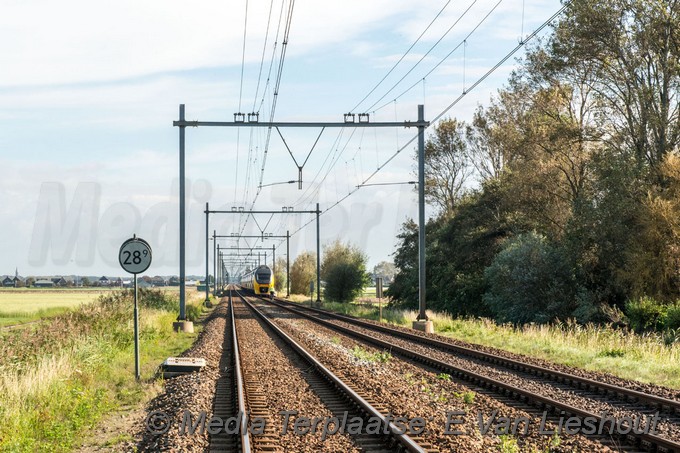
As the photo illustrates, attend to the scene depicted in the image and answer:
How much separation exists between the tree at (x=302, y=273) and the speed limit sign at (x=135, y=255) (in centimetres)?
8848

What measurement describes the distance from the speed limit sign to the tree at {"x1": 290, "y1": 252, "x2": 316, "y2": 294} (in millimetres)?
88478

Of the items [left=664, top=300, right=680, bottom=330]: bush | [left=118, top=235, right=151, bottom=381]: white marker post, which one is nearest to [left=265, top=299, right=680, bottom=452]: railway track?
[left=118, top=235, right=151, bottom=381]: white marker post

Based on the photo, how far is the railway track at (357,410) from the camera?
8.96 meters

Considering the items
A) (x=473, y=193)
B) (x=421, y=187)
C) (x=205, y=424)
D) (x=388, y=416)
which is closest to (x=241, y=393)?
(x=205, y=424)

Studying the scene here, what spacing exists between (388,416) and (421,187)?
2080 cm

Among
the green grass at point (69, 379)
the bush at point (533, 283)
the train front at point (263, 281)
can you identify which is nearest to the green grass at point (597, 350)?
the bush at point (533, 283)

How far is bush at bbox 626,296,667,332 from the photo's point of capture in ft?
93.6

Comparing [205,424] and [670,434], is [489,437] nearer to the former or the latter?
[670,434]

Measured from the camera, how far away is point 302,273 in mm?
106375

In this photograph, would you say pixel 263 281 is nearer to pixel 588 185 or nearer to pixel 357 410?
pixel 588 185

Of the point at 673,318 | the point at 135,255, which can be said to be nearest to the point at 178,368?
the point at 135,255

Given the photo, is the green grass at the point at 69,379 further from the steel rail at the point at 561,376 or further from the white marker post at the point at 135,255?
the steel rail at the point at 561,376

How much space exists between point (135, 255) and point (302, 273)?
91246 mm

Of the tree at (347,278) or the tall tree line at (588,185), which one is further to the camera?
the tree at (347,278)
